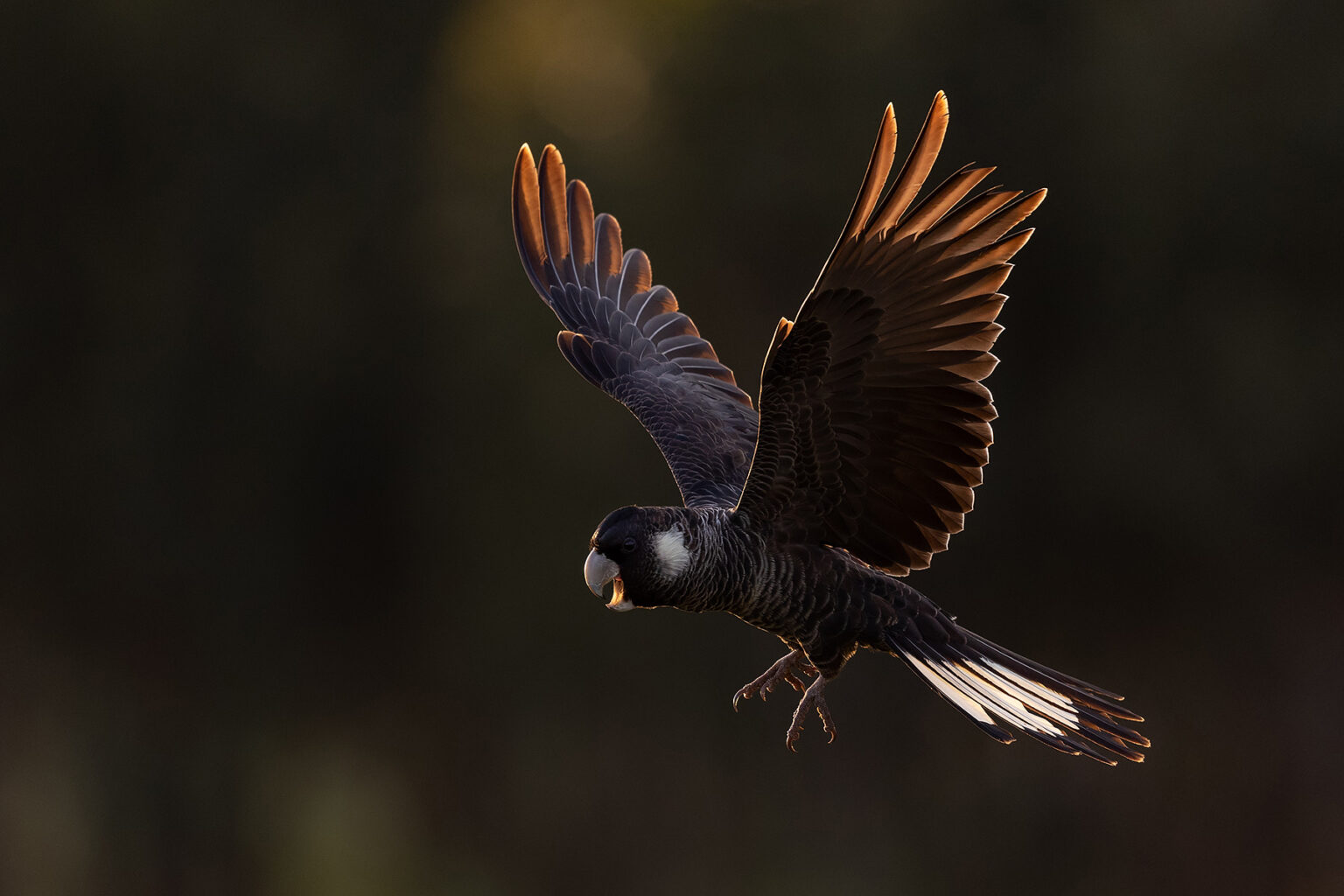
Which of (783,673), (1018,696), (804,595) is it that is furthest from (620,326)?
(1018,696)

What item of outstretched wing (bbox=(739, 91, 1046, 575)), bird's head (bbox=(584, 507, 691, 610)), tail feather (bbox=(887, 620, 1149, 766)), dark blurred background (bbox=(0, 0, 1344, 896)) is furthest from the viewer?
dark blurred background (bbox=(0, 0, 1344, 896))

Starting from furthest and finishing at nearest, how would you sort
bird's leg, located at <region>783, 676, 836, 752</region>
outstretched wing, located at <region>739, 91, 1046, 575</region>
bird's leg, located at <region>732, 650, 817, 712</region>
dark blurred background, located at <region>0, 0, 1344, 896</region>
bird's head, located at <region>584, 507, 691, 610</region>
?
1. dark blurred background, located at <region>0, 0, 1344, 896</region>
2. bird's leg, located at <region>732, 650, 817, 712</region>
3. bird's leg, located at <region>783, 676, 836, 752</region>
4. bird's head, located at <region>584, 507, 691, 610</region>
5. outstretched wing, located at <region>739, 91, 1046, 575</region>

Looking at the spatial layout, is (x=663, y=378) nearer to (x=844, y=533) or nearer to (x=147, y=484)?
(x=844, y=533)

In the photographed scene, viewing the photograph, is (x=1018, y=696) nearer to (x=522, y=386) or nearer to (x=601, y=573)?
(x=601, y=573)

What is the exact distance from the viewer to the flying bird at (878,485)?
3.02 m

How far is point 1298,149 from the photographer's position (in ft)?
31.3

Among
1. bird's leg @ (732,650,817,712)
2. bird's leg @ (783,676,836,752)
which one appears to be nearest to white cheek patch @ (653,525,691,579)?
bird's leg @ (783,676,836,752)

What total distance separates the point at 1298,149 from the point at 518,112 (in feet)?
18.7

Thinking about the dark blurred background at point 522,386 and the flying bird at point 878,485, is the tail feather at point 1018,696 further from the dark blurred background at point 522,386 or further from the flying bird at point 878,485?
the dark blurred background at point 522,386

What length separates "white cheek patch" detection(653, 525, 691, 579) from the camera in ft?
10.9

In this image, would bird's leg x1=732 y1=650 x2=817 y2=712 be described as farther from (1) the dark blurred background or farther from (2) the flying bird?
(1) the dark blurred background

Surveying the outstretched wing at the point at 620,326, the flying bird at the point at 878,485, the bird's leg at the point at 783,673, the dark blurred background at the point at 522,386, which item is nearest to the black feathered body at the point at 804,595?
the flying bird at the point at 878,485

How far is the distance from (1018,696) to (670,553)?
88 centimetres

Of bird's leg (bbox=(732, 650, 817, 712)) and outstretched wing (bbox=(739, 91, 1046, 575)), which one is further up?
outstretched wing (bbox=(739, 91, 1046, 575))
